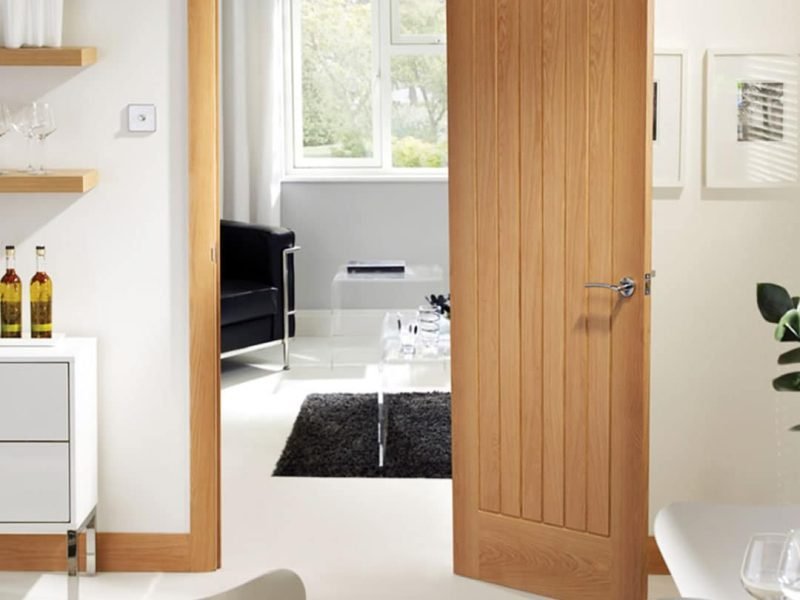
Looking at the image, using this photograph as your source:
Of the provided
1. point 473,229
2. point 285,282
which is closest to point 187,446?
point 473,229

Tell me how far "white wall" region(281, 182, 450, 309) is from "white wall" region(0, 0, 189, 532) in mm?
Result: 4463

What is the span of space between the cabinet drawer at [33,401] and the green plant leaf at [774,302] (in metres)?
2.21

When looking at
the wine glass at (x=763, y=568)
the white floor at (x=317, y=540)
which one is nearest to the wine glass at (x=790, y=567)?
the wine glass at (x=763, y=568)

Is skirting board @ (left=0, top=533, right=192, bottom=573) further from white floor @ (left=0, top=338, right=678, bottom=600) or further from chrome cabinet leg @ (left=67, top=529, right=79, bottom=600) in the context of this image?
chrome cabinet leg @ (left=67, top=529, right=79, bottom=600)

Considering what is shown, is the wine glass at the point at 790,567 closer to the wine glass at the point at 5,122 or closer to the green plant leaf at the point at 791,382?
the green plant leaf at the point at 791,382

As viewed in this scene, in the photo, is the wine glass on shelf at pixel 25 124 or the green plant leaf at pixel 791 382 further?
the wine glass on shelf at pixel 25 124

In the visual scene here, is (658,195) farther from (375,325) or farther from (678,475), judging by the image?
(375,325)

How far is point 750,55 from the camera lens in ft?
13.2

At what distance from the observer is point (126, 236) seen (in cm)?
423

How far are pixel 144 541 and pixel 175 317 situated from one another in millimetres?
728

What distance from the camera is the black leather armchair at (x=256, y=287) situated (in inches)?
288

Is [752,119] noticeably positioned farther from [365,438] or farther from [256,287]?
[256,287]

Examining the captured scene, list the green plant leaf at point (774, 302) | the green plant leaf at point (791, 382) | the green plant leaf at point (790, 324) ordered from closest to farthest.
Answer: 1. the green plant leaf at point (791, 382)
2. the green plant leaf at point (790, 324)
3. the green plant leaf at point (774, 302)

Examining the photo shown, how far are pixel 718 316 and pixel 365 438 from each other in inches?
90.5
